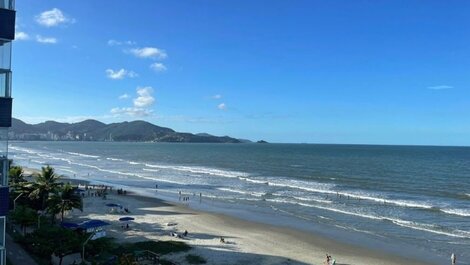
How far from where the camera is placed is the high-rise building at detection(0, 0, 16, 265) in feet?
40.4

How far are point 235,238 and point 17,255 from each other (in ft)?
48.6

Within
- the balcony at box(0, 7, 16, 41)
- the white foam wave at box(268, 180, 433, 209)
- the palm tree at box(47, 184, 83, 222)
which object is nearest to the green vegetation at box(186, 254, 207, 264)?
the palm tree at box(47, 184, 83, 222)

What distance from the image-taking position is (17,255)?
2200 cm

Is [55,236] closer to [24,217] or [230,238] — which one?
[24,217]

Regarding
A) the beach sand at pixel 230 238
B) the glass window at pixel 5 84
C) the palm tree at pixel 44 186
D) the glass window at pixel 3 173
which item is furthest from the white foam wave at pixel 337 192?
the glass window at pixel 5 84

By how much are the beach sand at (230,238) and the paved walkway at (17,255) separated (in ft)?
24.7

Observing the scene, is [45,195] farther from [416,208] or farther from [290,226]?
[416,208]

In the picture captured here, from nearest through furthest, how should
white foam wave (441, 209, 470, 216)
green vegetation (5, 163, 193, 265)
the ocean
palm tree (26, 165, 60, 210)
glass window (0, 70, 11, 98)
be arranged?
1. glass window (0, 70, 11, 98)
2. green vegetation (5, 163, 193, 265)
3. palm tree (26, 165, 60, 210)
4. the ocean
5. white foam wave (441, 209, 470, 216)

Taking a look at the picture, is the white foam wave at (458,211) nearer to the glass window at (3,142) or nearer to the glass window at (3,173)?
the glass window at (3,173)

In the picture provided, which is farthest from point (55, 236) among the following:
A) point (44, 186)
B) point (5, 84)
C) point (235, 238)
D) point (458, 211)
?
point (458, 211)

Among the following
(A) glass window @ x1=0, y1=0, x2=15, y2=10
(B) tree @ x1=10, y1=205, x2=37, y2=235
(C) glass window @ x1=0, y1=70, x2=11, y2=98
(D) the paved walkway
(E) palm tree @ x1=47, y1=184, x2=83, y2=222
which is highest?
(A) glass window @ x1=0, y1=0, x2=15, y2=10

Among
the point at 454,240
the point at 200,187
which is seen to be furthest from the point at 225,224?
the point at 200,187

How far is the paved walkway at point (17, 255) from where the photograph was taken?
68.3 ft

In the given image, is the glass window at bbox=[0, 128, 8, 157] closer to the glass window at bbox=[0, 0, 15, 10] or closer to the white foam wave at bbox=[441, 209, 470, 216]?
the glass window at bbox=[0, 0, 15, 10]
